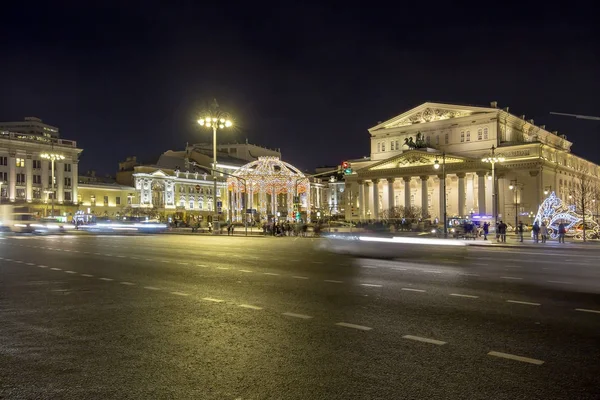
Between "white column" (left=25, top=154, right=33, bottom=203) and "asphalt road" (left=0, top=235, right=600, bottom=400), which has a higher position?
"white column" (left=25, top=154, right=33, bottom=203)

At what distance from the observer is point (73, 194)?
9119cm

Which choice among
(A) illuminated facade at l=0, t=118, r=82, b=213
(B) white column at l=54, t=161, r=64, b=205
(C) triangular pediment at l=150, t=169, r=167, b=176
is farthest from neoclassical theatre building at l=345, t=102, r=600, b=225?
(B) white column at l=54, t=161, r=64, b=205

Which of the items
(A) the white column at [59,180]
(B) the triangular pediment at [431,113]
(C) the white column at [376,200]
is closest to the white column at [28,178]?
(A) the white column at [59,180]

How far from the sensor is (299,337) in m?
7.89

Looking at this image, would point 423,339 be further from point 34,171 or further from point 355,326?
point 34,171

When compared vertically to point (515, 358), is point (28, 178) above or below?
above

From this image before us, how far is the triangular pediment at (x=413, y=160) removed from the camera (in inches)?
3147

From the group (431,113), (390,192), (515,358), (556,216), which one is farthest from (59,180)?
(515,358)

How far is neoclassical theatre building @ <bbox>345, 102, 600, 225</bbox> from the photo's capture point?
258ft

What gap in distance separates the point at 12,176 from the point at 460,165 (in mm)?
69065

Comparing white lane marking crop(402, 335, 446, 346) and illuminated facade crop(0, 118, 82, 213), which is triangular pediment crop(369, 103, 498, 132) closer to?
illuminated facade crop(0, 118, 82, 213)

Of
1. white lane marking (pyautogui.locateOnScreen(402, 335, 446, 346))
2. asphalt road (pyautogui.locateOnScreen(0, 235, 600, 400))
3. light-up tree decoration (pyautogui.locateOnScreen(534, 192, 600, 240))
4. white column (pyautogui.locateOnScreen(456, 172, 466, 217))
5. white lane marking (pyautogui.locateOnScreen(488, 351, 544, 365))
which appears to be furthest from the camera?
white column (pyautogui.locateOnScreen(456, 172, 466, 217))

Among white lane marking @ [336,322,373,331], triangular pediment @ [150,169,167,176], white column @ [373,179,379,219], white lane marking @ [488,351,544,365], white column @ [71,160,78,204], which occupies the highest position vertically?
triangular pediment @ [150,169,167,176]

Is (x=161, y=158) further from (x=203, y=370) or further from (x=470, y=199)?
(x=203, y=370)
